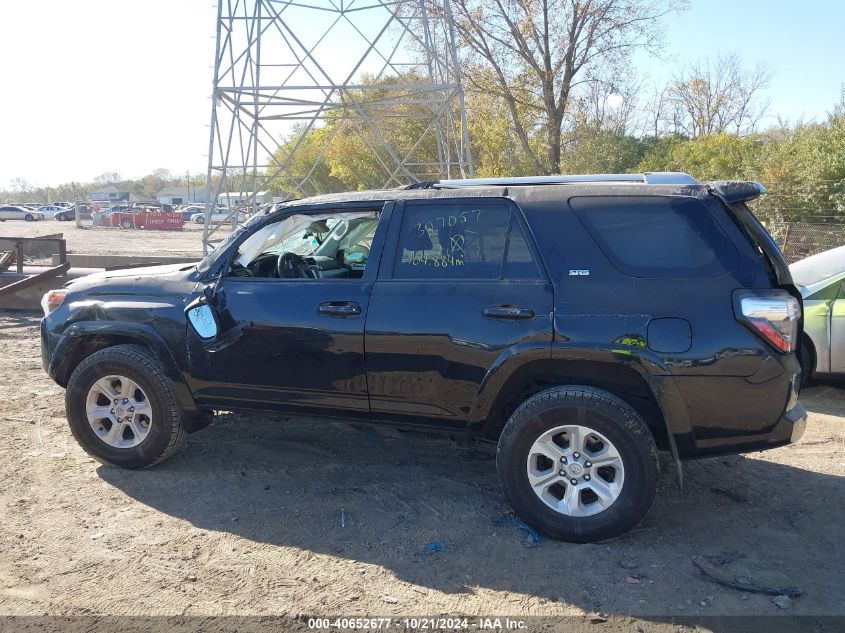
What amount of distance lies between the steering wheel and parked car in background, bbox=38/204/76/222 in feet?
232

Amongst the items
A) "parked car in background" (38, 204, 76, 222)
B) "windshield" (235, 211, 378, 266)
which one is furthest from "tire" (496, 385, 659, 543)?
"parked car in background" (38, 204, 76, 222)

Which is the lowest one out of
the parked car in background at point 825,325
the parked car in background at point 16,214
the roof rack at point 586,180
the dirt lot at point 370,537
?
the dirt lot at point 370,537

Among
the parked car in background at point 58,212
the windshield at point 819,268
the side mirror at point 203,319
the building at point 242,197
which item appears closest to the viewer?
the side mirror at point 203,319

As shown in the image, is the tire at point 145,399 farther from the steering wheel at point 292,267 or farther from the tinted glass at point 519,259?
the tinted glass at point 519,259

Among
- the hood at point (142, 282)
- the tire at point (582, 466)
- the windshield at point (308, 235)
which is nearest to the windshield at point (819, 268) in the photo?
the tire at point (582, 466)

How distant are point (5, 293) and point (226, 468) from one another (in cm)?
762

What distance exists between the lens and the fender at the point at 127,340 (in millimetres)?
4793

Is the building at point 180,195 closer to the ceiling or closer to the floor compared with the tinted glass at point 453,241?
closer to the ceiling

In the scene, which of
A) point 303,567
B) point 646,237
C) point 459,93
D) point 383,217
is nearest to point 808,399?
point 646,237

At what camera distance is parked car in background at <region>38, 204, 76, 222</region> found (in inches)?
2694

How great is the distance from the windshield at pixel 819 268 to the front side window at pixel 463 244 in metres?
3.92

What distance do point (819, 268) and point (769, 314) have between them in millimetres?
3762

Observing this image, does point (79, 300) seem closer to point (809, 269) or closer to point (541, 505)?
point (541, 505)

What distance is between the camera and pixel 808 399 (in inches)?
267
